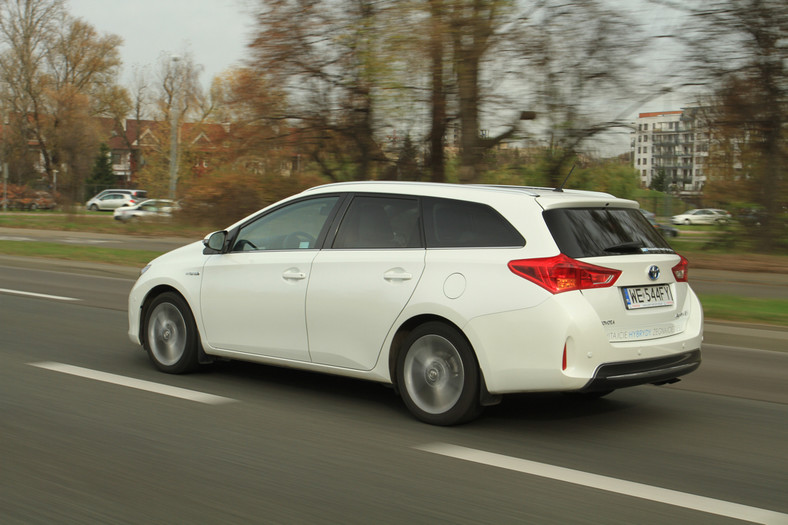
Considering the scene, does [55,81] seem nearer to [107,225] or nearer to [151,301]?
[107,225]

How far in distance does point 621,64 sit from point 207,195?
47.7 feet

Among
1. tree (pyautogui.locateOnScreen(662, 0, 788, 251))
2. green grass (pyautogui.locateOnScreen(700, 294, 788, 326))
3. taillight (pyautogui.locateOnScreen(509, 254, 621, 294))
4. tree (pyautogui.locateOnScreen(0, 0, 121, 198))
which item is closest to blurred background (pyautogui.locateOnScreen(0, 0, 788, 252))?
tree (pyautogui.locateOnScreen(662, 0, 788, 251))

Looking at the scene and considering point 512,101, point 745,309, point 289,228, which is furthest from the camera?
point 512,101

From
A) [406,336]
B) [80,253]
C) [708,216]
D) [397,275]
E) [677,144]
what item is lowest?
[406,336]

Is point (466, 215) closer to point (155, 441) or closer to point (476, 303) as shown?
point (476, 303)

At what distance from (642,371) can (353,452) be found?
1855mm

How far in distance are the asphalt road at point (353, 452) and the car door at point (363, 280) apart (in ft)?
1.54

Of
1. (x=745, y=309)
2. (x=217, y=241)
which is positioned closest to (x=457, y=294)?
(x=217, y=241)

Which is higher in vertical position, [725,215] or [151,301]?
[725,215]

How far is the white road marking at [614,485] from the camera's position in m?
4.09

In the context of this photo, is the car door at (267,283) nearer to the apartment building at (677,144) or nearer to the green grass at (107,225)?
the apartment building at (677,144)

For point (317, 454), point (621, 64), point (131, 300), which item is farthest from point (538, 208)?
point (621, 64)

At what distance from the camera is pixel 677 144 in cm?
2361

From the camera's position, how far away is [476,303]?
537 centimetres
